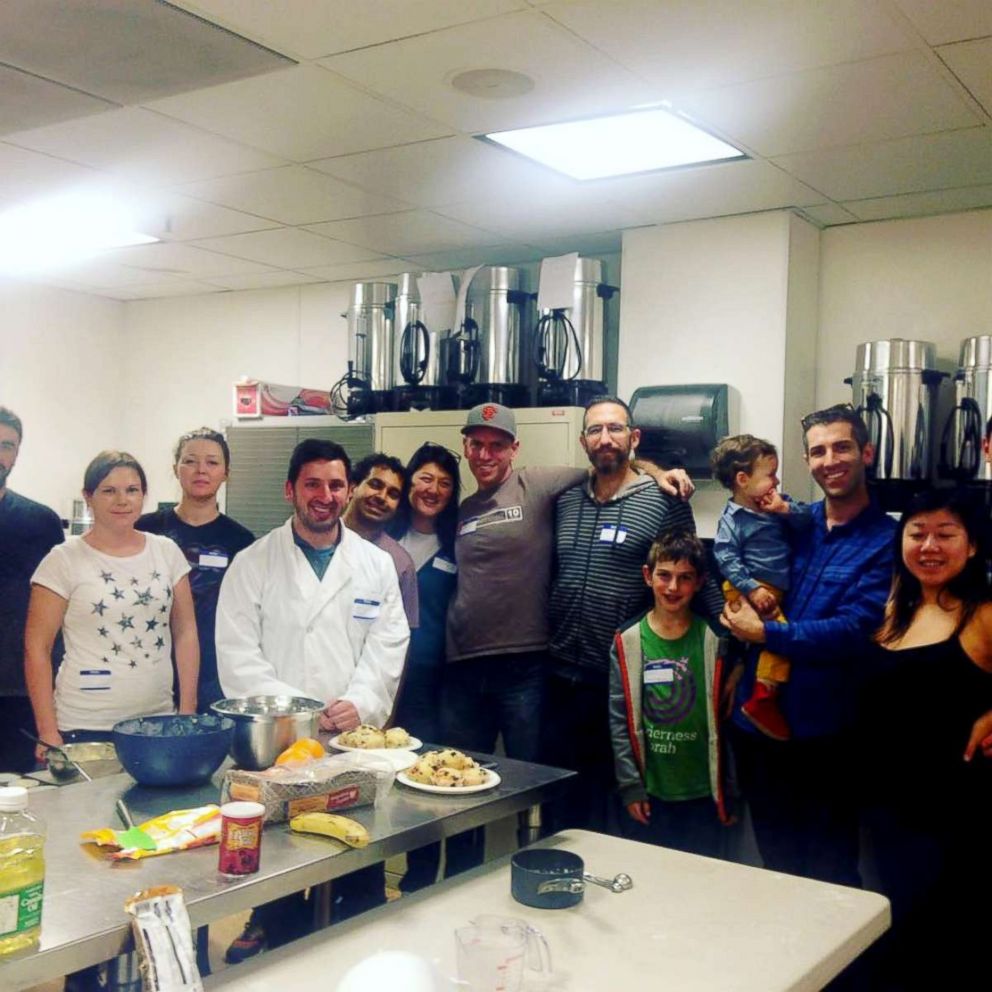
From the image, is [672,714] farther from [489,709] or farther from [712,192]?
[712,192]

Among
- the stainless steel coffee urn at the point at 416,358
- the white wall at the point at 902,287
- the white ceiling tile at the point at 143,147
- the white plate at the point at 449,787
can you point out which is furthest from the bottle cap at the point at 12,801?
the white wall at the point at 902,287

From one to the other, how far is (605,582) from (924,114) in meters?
1.56

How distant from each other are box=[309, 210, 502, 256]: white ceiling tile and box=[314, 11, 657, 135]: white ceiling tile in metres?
1.04

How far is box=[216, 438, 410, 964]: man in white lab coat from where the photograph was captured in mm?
2607

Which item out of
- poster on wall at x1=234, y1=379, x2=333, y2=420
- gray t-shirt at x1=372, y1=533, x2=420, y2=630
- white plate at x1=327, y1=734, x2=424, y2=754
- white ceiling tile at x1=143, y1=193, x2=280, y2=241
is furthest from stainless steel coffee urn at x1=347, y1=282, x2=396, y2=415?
white plate at x1=327, y1=734, x2=424, y2=754

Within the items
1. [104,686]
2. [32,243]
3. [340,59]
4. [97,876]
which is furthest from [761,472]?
[32,243]

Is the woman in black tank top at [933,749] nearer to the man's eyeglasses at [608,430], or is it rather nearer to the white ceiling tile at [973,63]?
the man's eyeglasses at [608,430]

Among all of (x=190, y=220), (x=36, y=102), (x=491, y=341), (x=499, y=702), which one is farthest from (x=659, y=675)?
(x=190, y=220)

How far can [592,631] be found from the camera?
3152 millimetres

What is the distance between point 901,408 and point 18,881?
10.1 ft

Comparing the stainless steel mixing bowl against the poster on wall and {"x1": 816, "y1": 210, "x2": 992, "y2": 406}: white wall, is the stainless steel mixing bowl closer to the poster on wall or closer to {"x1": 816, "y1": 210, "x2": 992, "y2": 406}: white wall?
{"x1": 816, "y1": 210, "x2": 992, "y2": 406}: white wall

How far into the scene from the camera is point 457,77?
8.59 ft

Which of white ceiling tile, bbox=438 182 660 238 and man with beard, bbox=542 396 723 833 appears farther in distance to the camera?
white ceiling tile, bbox=438 182 660 238

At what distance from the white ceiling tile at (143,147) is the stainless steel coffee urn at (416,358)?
1.11 m
